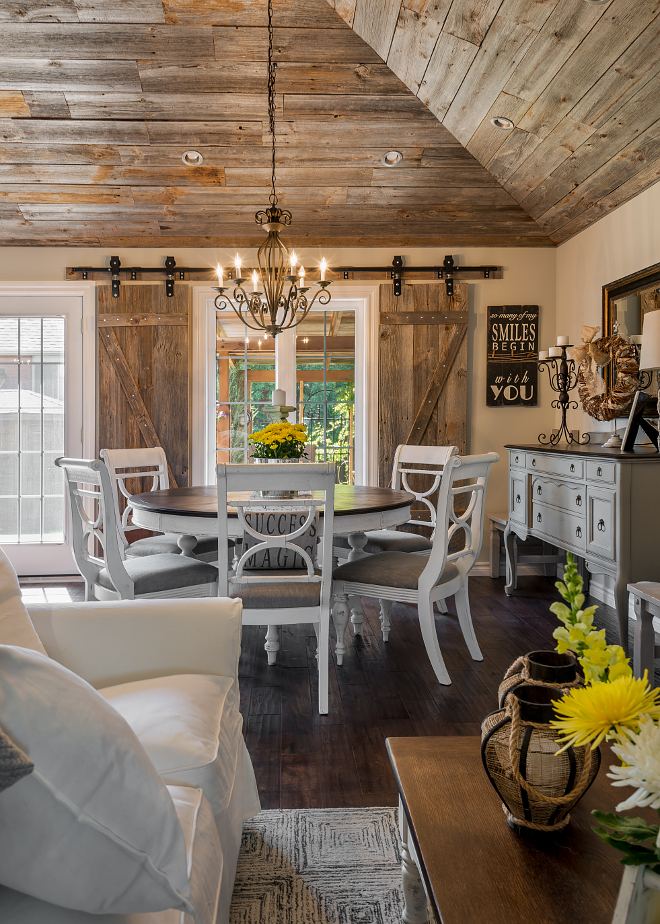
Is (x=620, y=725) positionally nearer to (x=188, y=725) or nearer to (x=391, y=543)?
(x=188, y=725)

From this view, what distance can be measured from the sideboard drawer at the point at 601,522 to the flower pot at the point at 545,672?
2014 millimetres

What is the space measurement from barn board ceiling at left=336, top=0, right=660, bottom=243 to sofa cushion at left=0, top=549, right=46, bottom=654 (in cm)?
290

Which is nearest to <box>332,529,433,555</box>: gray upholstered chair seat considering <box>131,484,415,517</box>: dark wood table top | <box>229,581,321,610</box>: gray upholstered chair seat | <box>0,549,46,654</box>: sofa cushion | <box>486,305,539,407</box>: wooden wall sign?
<box>131,484,415,517</box>: dark wood table top

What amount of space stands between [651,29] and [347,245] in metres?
2.38

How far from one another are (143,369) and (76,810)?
4.21 metres

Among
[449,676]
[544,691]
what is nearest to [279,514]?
[449,676]

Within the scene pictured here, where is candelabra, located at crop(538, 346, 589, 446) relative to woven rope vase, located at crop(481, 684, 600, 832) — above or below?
above

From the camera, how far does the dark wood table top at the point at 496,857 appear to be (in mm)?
862

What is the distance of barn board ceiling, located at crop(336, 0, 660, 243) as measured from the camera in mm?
2721

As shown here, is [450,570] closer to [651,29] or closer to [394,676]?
[394,676]

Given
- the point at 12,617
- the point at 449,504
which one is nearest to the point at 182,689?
the point at 12,617

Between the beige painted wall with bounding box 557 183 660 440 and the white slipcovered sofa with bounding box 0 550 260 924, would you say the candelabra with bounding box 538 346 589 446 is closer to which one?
the beige painted wall with bounding box 557 183 660 440

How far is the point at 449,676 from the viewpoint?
2.81m

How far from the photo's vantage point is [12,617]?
4.48 ft
